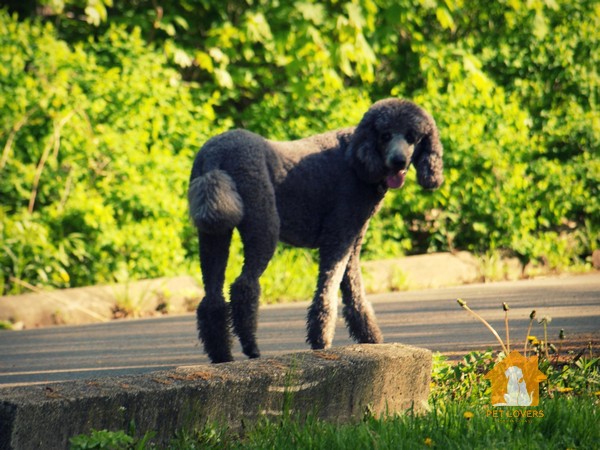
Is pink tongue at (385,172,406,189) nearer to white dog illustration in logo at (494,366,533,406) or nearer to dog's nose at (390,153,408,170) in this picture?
dog's nose at (390,153,408,170)

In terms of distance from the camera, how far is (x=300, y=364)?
4.14 metres

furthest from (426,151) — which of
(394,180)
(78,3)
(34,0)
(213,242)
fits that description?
(34,0)

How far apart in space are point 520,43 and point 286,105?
344 cm

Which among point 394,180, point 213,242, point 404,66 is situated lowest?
point 213,242

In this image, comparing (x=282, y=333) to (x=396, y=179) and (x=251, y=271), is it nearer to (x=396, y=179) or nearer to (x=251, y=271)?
(x=251, y=271)

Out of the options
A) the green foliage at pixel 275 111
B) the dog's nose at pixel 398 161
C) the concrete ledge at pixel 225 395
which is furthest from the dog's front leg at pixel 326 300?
the green foliage at pixel 275 111

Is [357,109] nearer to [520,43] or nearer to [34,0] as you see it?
[520,43]

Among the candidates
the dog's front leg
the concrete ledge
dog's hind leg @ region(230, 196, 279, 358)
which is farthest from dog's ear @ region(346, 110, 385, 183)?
the concrete ledge

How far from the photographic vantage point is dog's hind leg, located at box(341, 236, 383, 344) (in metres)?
5.68

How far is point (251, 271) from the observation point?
5234 millimetres

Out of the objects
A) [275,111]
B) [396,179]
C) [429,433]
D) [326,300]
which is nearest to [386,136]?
[396,179]

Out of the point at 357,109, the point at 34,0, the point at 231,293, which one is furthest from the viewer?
the point at 34,0

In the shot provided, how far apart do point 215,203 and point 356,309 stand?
1.21 m

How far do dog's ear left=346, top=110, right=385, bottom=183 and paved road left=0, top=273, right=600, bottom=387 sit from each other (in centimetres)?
147
